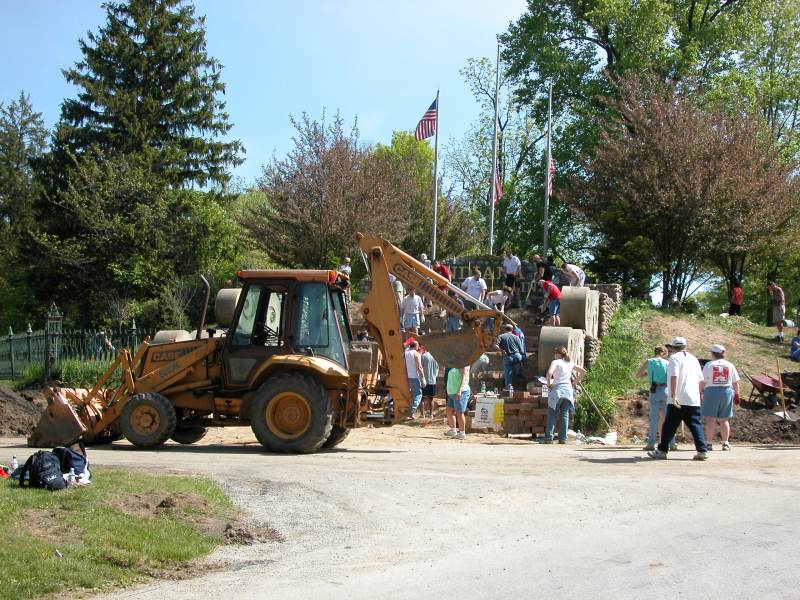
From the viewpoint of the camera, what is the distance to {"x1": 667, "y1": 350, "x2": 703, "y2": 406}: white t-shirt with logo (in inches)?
542

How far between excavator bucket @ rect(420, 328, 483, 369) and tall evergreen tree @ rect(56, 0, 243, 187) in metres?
25.8

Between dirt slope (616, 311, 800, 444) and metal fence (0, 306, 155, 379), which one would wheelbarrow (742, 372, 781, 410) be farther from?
metal fence (0, 306, 155, 379)

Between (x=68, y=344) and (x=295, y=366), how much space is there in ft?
53.1

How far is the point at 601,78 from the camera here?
40969 mm

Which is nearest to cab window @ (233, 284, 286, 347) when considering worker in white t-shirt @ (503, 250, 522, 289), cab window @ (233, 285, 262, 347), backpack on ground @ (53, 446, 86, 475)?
cab window @ (233, 285, 262, 347)

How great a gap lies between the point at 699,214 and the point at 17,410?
1974 centimetres

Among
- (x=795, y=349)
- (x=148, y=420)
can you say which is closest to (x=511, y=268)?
(x=795, y=349)

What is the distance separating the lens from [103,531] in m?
8.78

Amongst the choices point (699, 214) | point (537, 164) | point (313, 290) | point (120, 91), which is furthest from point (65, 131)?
point (313, 290)

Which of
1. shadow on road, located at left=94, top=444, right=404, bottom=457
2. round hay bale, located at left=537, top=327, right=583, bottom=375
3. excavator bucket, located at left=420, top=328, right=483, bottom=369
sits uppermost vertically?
round hay bale, located at left=537, top=327, right=583, bottom=375

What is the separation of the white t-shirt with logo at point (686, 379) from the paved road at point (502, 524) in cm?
95

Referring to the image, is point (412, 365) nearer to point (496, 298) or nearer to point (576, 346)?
point (576, 346)

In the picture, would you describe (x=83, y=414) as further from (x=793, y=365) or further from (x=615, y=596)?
(x=793, y=365)

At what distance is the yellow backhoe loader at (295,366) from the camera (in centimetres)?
1423
